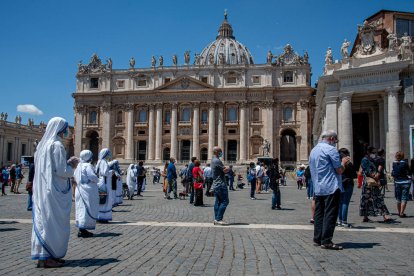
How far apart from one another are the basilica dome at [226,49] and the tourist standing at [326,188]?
83.0m

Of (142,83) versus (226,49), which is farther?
(226,49)

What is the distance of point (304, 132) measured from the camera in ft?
200

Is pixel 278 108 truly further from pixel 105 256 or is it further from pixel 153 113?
pixel 105 256

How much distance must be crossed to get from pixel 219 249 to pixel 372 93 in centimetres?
2092

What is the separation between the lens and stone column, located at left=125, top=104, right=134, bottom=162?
6625 cm

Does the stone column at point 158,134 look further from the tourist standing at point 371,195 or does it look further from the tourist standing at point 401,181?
the tourist standing at point 371,195

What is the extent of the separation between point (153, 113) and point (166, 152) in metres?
6.76

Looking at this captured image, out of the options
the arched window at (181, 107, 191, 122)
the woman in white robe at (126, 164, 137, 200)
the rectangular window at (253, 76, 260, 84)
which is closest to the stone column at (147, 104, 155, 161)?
the arched window at (181, 107, 191, 122)

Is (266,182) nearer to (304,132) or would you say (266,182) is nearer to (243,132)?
(304,132)

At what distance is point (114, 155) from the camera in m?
67.5

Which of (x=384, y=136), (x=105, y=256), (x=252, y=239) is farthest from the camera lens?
(x=384, y=136)

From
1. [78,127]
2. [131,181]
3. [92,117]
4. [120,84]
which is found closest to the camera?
[131,181]

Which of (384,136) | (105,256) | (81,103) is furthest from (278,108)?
(105,256)

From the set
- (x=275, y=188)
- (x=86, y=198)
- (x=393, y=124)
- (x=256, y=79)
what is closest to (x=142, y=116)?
(x=256, y=79)
